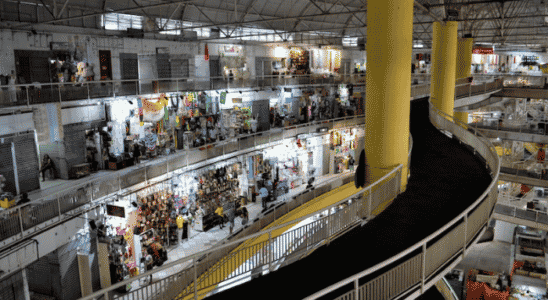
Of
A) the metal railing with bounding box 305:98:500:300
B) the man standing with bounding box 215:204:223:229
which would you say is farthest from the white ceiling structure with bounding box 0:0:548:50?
the metal railing with bounding box 305:98:500:300

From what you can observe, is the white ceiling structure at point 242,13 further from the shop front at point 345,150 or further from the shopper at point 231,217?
the shopper at point 231,217

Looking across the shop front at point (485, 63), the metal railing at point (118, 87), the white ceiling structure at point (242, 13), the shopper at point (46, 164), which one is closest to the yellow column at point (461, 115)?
the white ceiling structure at point (242, 13)

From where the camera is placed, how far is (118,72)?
19406mm

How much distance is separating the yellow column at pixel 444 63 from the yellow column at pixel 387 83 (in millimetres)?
9933

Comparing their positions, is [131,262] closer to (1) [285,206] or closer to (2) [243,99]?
(1) [285,206]

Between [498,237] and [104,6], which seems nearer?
[104,6]

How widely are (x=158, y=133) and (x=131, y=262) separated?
6243 millimetres

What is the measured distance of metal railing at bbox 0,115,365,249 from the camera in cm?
1103

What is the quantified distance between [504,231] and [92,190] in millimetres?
24415

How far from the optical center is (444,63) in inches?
741

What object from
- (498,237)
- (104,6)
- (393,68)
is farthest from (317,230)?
(498,237)

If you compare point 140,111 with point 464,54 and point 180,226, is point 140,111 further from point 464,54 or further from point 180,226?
point 464,54

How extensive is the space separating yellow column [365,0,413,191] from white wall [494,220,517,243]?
20.4 meters

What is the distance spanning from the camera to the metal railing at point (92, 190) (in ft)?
36.2
